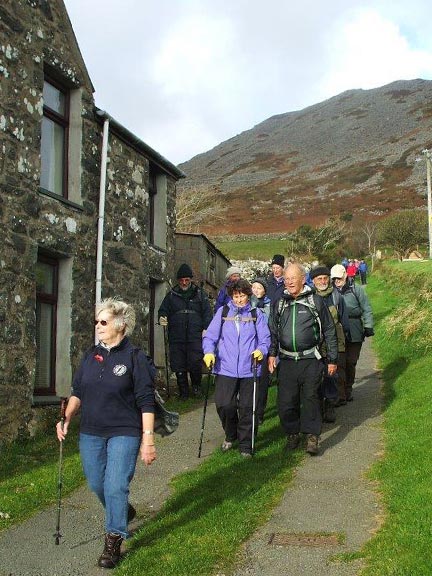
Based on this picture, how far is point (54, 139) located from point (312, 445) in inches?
264

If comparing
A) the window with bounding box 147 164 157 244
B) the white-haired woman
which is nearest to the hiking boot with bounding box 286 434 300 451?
the white-haired woman

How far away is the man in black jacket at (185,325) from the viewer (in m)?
12.7

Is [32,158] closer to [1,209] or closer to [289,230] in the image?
[1,209]

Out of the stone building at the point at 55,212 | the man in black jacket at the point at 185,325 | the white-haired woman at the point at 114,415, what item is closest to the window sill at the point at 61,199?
the stone building at the point at 55,212

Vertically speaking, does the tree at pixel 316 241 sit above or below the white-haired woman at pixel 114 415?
above

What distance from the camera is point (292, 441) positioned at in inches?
322

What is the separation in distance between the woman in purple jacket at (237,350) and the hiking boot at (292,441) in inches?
23.8

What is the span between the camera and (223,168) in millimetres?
150125

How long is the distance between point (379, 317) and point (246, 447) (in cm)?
1519

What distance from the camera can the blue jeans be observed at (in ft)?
16.5

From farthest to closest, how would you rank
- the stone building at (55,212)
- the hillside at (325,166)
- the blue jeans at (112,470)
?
the hillside at (325,166) → the stone building at (55,212) → the blue jeans at (112,470)

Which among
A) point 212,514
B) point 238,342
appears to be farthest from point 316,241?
point 212,514

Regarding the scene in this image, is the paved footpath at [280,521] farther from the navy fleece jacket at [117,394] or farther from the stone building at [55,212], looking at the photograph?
the stone building at [55,212]

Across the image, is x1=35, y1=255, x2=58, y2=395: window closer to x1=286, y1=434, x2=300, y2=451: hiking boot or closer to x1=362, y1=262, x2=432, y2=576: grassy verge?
x1=286, y1=434, x2=300, y2=451: hiking boot
